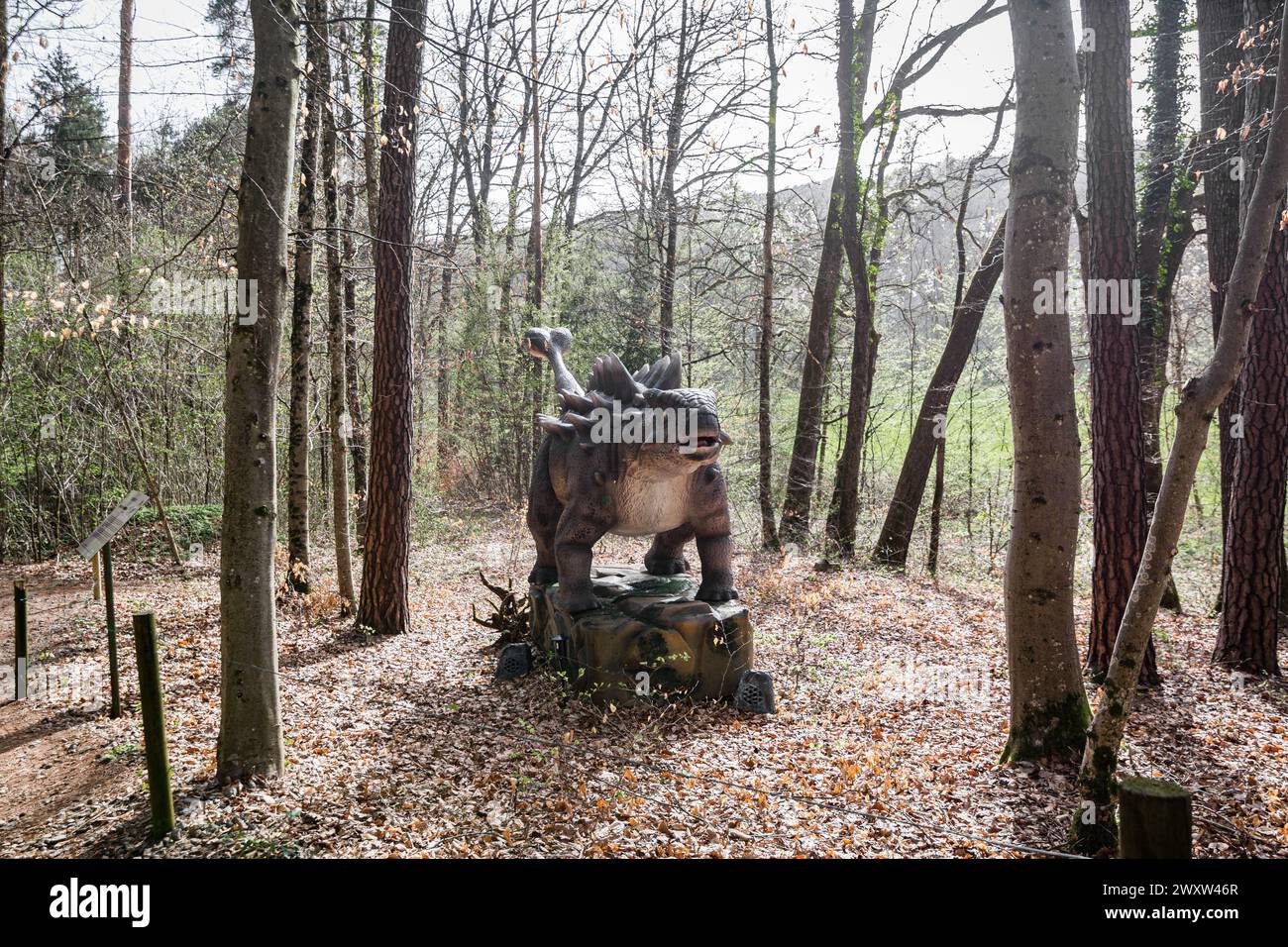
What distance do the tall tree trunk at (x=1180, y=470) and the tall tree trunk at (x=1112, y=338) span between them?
247 centimetres

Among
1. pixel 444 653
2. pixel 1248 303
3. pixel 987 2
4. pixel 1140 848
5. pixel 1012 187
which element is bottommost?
pixel 444 653

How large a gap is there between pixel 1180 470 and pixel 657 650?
3088 mm

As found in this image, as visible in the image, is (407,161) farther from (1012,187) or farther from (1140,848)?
(1140,848)

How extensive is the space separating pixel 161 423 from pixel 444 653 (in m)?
7.06

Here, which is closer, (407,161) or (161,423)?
(407,161)

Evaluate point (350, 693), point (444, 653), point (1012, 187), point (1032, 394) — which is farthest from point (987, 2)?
point (350, 693)

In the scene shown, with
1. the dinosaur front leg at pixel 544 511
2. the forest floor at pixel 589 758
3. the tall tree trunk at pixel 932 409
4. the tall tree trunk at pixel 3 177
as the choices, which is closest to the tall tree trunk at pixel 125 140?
the tall tree trunk at pixel 3 177

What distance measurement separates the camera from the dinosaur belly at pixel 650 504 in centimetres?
512

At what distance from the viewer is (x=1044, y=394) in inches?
151

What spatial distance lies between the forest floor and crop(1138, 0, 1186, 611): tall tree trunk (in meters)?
2.66

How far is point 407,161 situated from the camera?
6.65m

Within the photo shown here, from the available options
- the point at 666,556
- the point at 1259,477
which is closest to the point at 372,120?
the point at 666,556

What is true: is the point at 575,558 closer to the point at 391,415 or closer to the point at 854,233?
the point at 391,415

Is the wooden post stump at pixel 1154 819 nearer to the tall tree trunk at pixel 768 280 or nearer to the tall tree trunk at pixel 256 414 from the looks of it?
the tall tree trunk at pixel 256 414
